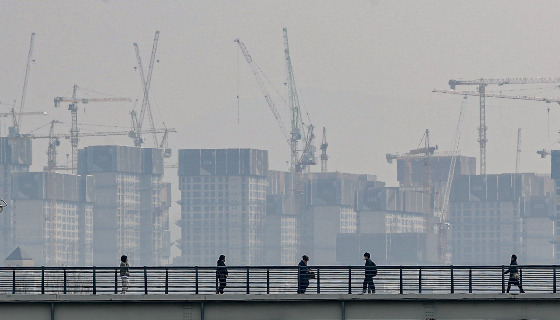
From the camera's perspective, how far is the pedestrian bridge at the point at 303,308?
43812mm

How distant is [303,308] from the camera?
44125 mm

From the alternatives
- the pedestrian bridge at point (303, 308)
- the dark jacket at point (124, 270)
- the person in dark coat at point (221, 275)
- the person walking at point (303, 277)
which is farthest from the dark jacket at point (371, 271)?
the dark jacket at point (124, 270)

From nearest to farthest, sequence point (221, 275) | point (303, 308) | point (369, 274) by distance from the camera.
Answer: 1. point (303, 308)
2. point (369, 274)
3. point (221, 275)

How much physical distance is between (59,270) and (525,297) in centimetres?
1486

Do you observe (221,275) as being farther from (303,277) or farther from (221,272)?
(303,277)

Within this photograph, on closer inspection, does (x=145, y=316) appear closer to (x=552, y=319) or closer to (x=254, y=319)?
(x=254, y=319)

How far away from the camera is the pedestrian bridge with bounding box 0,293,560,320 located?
43812 mm

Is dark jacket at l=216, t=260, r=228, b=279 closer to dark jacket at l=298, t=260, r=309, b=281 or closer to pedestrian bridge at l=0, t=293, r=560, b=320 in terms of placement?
pedestrian bridge at l=0, t=293, r=560, b=320

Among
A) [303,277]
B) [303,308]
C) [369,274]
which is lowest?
[303,308]

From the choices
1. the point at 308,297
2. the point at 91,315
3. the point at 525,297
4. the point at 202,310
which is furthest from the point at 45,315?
the point at 525,297

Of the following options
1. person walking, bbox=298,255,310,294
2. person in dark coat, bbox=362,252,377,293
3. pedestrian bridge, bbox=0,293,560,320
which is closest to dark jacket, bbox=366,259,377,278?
person in dark coat, bbox=362,252,377,293

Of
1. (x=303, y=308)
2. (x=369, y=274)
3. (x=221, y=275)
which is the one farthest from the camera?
(x=221, y=275)

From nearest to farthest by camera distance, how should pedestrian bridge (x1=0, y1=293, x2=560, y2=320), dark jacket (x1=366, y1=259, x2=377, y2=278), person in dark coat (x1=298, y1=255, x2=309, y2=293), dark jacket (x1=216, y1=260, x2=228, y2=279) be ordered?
pedestrian bridge (x1=0, y1=293, x2=560, y2=320)
dark jacket (x1=366, y1=259, x2=377, y2=278)
dark jacket (x1=216, y1=260, x2=228, y2=279)
person in dark coat (x1=298, y1=255, x2=309, y2=293)

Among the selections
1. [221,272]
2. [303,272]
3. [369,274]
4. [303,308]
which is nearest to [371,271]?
[369,274]
